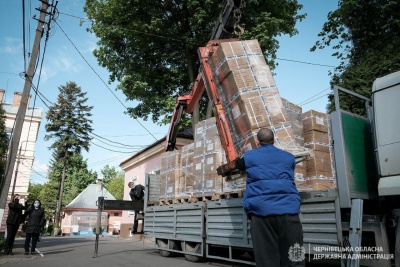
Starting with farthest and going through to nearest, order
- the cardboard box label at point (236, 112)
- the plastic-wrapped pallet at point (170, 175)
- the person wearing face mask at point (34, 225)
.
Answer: the person wearing face mask at point (34, 225) < the plastic-wrapped pallet at point (170, 175) < the cardboard box label at point (236, 112)

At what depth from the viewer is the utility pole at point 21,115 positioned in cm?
1060

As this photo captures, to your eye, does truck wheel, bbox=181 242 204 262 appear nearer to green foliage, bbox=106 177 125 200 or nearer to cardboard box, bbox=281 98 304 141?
cardboard box, bbox=281 98 304 141

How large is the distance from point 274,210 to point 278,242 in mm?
308

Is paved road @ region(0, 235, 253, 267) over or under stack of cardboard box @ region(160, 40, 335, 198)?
under

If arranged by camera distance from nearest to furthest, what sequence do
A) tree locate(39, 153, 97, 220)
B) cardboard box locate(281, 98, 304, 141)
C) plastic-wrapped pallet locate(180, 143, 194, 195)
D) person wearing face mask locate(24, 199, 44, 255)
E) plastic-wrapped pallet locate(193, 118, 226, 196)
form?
cardboard box locate(281, 98, 304, 141) < plastic-wrapped pallet locate(193, 118, 226, 196) < plastic-wrapped pallet locate(180, 143, 194, 195) < person wearing face mask locate(24, 199, 44, 255) < tree locate(39, 153, 97, 220)

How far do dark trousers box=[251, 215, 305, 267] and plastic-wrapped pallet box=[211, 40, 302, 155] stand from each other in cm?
208

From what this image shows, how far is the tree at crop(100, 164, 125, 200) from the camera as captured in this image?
80562 millimetres

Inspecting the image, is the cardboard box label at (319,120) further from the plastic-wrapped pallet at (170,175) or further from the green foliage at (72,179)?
the green foliage at (72,179)

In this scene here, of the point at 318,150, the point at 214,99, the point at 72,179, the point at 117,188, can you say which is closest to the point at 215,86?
the point at 214,99

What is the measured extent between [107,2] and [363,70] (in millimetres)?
12394

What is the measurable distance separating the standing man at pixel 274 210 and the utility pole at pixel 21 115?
32.9 feet

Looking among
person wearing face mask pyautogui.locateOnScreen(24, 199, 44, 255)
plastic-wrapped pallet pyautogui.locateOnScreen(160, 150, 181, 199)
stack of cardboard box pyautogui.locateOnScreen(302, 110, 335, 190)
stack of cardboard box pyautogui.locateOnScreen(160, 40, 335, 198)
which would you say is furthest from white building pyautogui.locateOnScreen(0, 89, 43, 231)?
stack of cardboard box pyautogui.locateOnScreen(302, 110, 335, 190)

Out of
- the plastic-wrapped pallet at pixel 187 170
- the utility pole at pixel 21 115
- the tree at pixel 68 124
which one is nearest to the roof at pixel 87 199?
the tree at pixel 68 124

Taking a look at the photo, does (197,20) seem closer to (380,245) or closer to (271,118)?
(271,118)
